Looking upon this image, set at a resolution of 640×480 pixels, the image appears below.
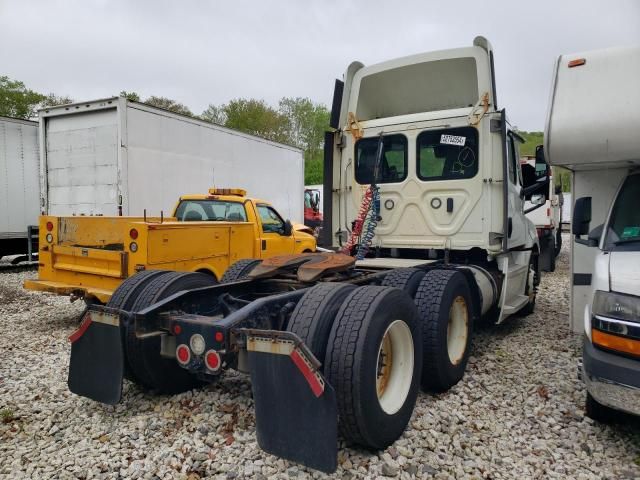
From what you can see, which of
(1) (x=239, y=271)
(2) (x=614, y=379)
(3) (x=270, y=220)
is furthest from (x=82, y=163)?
(2) (x=614, y=379)

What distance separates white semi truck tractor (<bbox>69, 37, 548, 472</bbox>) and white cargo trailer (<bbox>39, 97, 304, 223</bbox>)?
4584 mm

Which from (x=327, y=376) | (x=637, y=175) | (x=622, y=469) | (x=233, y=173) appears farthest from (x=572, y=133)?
(x=233, y=173)

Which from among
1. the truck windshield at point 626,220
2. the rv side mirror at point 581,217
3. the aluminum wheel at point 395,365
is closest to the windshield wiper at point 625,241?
the truck windshield at point 626,220

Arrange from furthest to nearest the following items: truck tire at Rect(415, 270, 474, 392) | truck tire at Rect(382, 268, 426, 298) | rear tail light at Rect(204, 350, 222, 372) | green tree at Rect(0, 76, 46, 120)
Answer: green tree at Rect(0, 76, 46, 120), truck tire at Rect(382, 268, 426, 298), truck tire at Rect(415, 270, 474, 392), rear tail light at Rect(204, 350, 222, 372)

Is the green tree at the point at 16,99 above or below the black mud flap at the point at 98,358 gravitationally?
above

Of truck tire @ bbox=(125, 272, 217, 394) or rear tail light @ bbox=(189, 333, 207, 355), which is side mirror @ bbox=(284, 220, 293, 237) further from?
rear tail light @ bbox=(189, 333, 207, 355)

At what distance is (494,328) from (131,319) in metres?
5.07

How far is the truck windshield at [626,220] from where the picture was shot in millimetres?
3637

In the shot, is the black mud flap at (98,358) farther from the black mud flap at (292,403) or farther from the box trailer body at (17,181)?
the box trailer body at (17,181)

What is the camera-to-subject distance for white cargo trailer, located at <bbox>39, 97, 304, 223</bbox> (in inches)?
348

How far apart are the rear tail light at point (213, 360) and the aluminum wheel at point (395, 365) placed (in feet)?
3.53

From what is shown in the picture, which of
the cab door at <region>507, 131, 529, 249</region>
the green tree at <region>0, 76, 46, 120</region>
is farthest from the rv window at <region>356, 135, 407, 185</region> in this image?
the green tree at <region>0, 76, 46, 120</region>

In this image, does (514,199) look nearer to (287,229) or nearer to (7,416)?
(287,229)

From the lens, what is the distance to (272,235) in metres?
7.77
